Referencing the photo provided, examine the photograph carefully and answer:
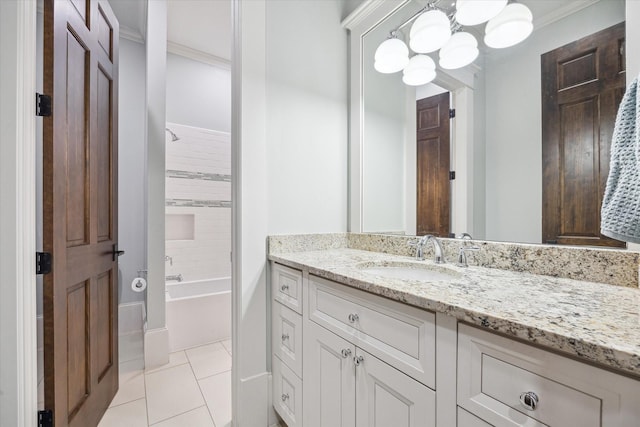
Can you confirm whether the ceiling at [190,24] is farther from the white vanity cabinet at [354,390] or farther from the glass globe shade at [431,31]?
the white vanity cabinet at [354,390]

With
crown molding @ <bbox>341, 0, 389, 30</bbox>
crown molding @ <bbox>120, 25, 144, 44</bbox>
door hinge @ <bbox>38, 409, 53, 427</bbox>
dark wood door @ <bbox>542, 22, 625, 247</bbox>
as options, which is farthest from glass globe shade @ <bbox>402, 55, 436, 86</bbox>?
crown molding @ <bbox>120, 25, 144, 44</bbox>

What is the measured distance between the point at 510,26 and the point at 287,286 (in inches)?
57.1

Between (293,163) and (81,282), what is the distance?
1182mm

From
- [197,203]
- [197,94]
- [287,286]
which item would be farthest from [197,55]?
[287,286]

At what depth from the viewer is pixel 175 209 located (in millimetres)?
2881

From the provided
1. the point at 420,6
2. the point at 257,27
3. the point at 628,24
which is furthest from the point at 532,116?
the point at 257,27

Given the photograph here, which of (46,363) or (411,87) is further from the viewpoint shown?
(411,87)

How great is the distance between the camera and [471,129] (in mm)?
1296

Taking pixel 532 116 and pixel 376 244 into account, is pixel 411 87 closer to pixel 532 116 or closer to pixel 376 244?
pixel 532 116

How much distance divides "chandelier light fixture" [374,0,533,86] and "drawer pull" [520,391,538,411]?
49.5 inches

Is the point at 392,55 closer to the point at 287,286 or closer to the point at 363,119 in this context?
the point at 363,119

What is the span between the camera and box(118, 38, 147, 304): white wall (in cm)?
264

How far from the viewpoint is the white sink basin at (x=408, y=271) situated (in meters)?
1.16

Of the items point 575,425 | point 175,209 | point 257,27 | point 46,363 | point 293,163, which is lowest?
point 46,363
